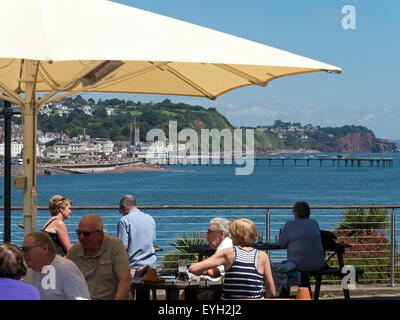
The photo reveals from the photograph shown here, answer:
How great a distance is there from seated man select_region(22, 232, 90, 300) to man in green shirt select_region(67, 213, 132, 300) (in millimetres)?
498

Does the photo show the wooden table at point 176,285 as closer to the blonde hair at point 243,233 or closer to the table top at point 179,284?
the table top at point 179,284

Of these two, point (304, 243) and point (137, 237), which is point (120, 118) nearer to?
point (137, 237)

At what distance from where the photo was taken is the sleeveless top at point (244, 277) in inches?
151

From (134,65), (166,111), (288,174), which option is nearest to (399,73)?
(288,174)

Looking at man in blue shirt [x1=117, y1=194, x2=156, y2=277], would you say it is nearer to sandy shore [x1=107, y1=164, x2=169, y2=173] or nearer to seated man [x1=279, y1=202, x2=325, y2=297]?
seated man [x1=279, y1=202, x2=325, y2=297]

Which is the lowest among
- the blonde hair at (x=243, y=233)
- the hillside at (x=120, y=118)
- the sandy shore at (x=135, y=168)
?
the sandy shore at (x=135, y=168)

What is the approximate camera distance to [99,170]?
369ft

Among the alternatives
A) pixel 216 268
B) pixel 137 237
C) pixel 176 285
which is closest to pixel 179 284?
pixel 176 285

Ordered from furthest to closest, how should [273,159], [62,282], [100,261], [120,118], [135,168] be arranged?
[273,159] < [135,168] < [120,118] < [100,261] < [62,282]

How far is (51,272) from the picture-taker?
127 inches

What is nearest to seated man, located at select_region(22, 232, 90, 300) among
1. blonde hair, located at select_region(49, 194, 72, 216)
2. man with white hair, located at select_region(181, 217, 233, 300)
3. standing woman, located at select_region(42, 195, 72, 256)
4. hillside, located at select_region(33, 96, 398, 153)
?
man with white hair, located at select_region(181, 217, 233, 300)

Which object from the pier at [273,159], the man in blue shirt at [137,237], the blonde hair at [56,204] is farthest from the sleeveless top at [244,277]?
the pier at [273,159]

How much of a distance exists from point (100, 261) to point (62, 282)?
0.60 meters
